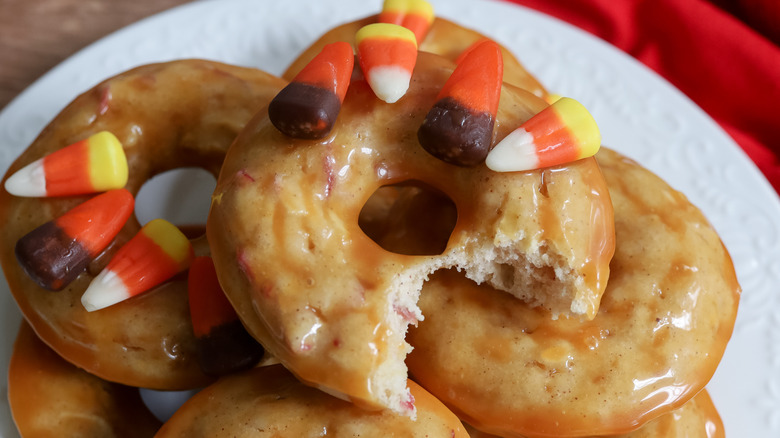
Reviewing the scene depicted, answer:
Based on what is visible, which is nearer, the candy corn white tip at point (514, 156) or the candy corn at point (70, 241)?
the candy corn white tip at point (514, 156)

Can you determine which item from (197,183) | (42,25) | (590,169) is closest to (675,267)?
(590,169)

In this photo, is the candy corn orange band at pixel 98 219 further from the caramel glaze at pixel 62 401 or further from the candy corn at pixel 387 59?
the candy corn at pixel 387 59

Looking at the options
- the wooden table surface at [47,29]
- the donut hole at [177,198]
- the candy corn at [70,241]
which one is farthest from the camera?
the wooden table surface at [47,29]

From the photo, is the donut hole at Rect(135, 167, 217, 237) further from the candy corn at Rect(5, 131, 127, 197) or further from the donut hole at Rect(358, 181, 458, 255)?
the donut hole at Rect(358, 181, 458, 255)

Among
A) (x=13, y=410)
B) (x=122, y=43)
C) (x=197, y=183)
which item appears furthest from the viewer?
(x=122, y=43)

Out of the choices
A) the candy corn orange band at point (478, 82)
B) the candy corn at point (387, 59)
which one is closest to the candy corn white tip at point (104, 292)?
the candy corn at point (387, 59)

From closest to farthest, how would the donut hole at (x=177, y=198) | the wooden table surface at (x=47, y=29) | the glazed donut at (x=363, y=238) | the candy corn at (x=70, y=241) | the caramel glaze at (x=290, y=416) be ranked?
1. the glazed donut at (x=363, y=238)
2. the caramel glaze at (x=290, y=416)
3. the candy corn at (x=70, y=241)
4. the donut hole at (x=177, y=198)
5. the wooden table surface at (x=47, y=29)

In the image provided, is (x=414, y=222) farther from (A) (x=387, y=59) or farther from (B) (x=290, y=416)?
(B) (x=290, y=416)

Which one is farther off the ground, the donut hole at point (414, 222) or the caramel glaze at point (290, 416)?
the donut hole at point (414, 222)

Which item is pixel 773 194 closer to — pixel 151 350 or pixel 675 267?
pixel 675 267
